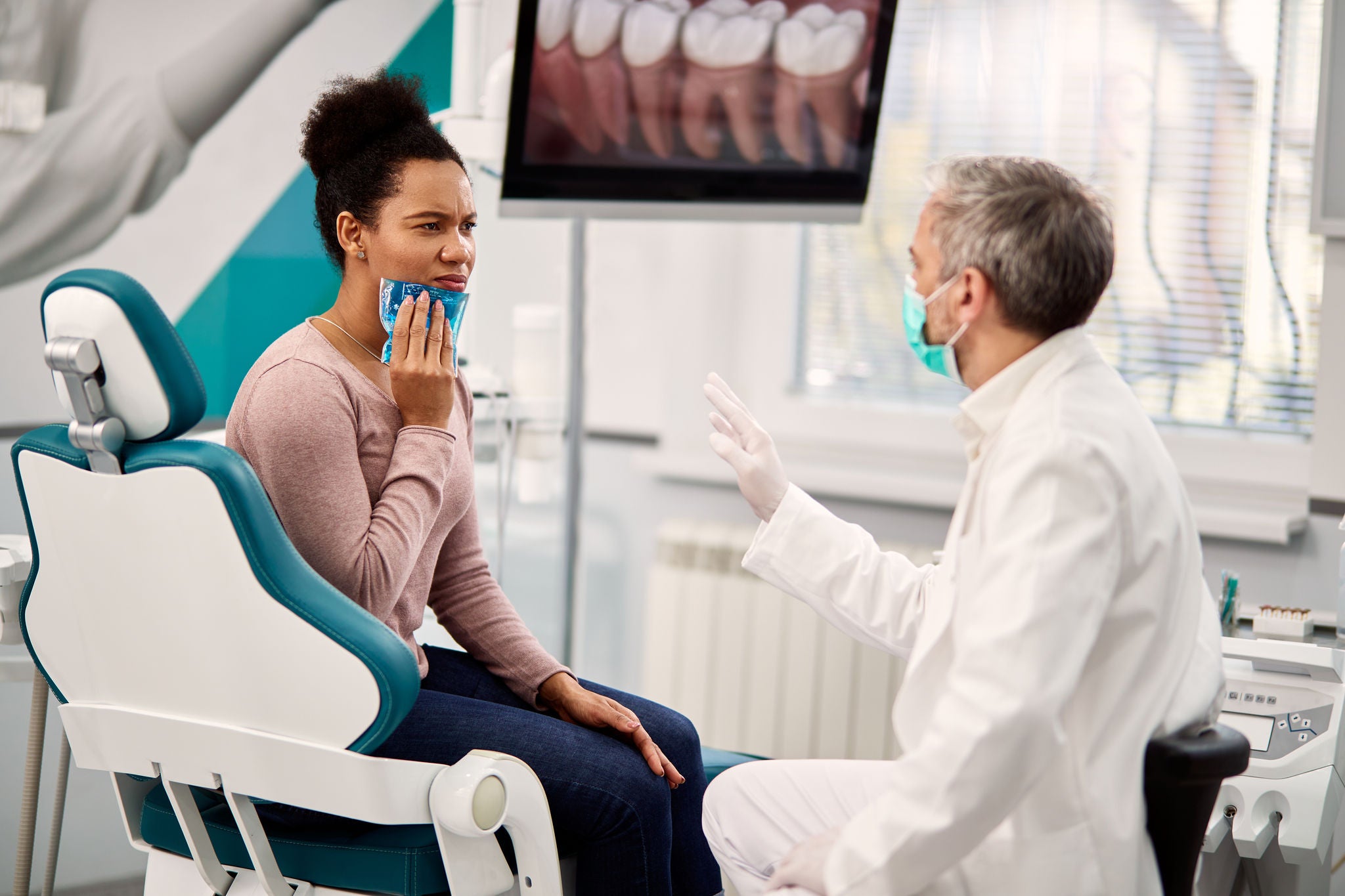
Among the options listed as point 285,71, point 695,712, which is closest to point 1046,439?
point 285,71

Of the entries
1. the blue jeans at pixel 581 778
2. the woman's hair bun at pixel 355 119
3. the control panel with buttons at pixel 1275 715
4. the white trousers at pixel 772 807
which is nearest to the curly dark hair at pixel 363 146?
the woman's hair bun at pixel 355 119

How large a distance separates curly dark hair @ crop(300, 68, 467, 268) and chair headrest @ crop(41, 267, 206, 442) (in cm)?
37

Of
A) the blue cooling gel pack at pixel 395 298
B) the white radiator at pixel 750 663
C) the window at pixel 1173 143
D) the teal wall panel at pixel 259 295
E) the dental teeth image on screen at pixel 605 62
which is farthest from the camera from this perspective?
the white radiator at pixel 750 663

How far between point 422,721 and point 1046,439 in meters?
0.78

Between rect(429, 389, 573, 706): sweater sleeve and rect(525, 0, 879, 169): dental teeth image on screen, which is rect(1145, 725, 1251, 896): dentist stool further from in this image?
rect(525, 0, 879, 169): dental teeth image on screen

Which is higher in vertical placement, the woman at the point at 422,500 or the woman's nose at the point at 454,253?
the woman's nose at the point at 454,253

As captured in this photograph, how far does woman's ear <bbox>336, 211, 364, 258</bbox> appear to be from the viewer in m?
1.58

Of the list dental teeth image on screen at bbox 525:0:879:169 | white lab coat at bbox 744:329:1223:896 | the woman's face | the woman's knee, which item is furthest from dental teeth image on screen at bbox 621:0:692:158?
white lab coat at bbox 744:329:1223:896

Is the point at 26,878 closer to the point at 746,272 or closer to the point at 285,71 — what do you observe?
the point at 285,71

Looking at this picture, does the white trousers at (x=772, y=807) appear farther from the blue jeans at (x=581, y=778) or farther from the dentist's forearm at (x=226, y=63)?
the dentist's forearm at (x=226, y=63)

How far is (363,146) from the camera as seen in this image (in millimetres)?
1589

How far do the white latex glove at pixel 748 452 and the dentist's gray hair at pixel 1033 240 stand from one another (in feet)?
1.37

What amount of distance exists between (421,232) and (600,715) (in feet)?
2.17

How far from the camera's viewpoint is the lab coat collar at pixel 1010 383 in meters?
1.25
